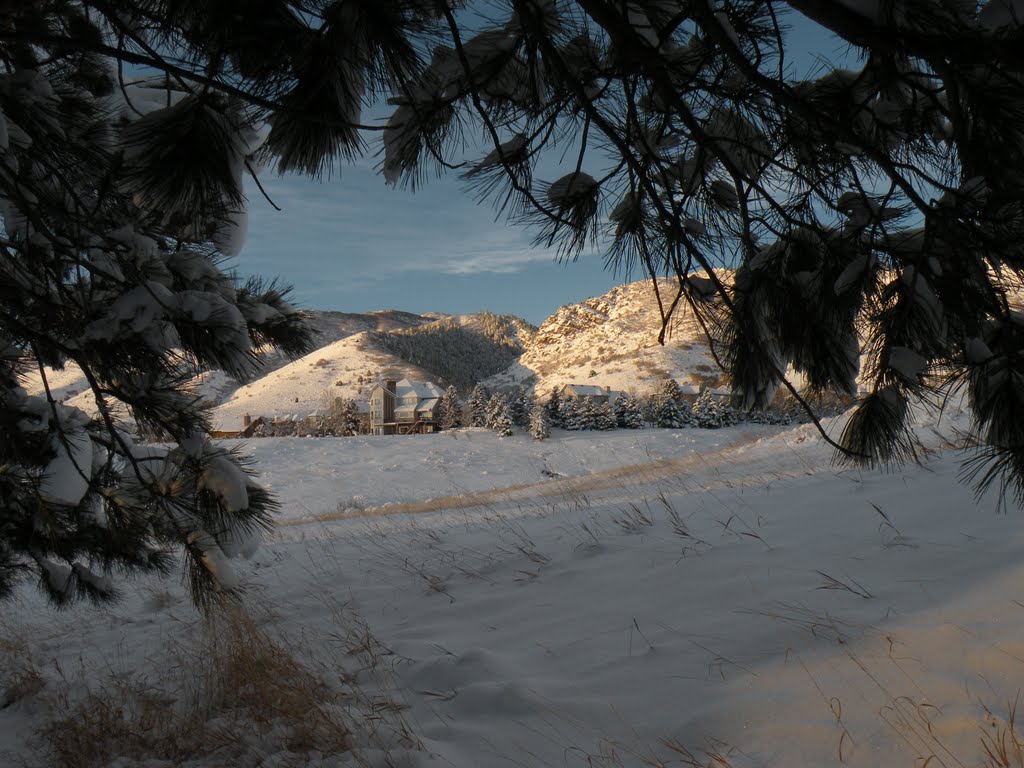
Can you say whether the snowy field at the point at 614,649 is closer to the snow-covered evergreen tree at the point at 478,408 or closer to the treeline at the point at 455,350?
the snow-covered evergreen tree at the point at 478,408

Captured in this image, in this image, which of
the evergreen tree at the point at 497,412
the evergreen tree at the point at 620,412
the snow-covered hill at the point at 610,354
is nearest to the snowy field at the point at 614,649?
the evergreen tree at the point at 497,412

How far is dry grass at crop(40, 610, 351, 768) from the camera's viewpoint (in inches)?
84.4

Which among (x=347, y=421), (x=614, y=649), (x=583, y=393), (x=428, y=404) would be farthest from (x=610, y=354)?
(x=614, y=649)

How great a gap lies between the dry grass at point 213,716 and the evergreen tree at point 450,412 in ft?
123

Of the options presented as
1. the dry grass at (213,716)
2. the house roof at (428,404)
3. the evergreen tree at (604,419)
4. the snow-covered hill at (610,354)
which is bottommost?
the dry grass at (213,716)

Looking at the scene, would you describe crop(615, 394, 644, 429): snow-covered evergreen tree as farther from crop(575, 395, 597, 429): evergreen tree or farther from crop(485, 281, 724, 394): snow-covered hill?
crop(485, 281, 724, 394): snow-covered hill

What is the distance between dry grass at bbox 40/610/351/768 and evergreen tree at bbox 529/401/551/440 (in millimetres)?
27794

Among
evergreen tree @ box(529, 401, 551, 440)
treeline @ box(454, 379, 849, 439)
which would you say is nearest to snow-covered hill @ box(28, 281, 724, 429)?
treeline @ box(454, 379, 849, 439)

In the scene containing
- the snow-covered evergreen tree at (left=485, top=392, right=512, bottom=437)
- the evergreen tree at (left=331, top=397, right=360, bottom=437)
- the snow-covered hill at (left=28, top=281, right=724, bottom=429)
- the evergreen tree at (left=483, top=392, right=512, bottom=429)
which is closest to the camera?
the snow-covered evergreen tree at (left=485, top=392, right=512, bottom=437)

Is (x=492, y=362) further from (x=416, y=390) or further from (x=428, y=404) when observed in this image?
(x=428, y=404)

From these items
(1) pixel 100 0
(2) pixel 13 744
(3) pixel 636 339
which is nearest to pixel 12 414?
(2) pixel 13 744

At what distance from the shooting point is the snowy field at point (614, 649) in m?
1.75

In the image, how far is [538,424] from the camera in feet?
101

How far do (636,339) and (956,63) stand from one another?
75.7m
